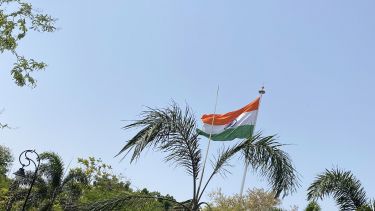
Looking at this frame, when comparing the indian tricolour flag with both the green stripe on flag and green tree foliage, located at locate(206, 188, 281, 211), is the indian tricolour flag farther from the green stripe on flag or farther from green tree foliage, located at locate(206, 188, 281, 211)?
green tree foliage, located at locate(206, 188, 281, 211)

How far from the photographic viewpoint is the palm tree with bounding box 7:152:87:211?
67.5ft

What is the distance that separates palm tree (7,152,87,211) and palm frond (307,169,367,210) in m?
11.8

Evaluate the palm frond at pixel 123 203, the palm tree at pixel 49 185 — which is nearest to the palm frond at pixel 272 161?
the palm frond at pixel 123 203

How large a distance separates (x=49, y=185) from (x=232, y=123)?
11.0 metres

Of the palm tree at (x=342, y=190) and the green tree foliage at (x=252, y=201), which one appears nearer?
the palm tree at (x=342, y=190)

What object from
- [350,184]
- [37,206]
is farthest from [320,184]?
Result: [37,206]

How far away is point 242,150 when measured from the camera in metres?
8.09

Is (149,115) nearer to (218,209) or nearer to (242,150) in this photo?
(242,150)

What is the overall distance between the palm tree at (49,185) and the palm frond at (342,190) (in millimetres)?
11847

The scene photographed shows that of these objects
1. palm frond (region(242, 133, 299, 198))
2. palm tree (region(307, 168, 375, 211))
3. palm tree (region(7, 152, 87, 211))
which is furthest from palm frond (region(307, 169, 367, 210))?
palm tree (region(7, 152, 87, 211))

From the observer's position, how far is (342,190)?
12.4 m

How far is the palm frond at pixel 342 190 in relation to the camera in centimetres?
1231

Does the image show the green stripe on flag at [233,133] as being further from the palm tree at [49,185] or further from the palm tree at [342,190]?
the palm tree at [49,185]

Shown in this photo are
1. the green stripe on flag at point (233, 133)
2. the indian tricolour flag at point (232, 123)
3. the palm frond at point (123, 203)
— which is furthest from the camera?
the green stripe on flag at point (233, 133)
